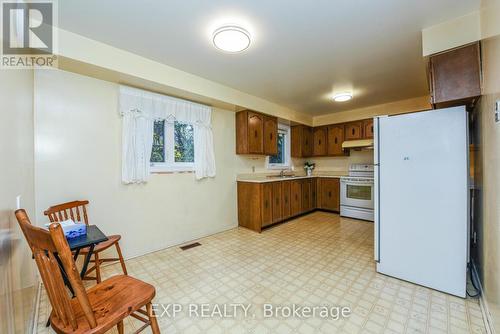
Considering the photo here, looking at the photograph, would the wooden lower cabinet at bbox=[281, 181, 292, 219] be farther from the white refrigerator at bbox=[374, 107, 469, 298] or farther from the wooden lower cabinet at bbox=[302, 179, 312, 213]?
the white refrigerator at bbox=[374, 107, 469, 298]

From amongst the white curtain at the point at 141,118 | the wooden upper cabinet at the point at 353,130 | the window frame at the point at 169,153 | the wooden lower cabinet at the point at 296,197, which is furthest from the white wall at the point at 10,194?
the wooden upper cabinet at the point at 353,130

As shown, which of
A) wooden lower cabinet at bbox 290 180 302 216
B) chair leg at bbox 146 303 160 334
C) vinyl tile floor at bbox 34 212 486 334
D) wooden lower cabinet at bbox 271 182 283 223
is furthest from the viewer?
wooden lower cabinet at bbox 290 180 302 216

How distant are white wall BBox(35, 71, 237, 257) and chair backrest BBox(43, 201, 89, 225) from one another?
0.14m

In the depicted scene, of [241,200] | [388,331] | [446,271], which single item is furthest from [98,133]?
[446,271]

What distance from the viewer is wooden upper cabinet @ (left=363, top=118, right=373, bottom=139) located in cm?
475

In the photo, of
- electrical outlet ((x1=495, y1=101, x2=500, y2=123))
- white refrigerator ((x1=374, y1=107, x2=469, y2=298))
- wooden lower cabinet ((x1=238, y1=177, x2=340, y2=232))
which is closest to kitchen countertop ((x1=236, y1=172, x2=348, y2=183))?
wooden lower cabinet ((x1=238, y1=177, x2=340, y2=232))

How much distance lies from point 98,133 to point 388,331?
11.0 ft

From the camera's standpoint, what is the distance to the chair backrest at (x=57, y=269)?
88 cm

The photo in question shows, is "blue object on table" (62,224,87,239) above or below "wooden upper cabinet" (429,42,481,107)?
below

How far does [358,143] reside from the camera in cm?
463

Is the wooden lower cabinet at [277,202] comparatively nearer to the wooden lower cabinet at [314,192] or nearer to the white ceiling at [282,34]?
the wooden lower cabinet at [314,192]

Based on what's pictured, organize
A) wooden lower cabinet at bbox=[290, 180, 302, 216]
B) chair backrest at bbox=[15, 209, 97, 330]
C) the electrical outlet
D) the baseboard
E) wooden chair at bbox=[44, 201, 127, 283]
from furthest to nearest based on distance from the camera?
wooden lower cabinet at bbox=[290, 180, 302, 216] < wooden chair at bbox=[44, 201, 127, 283] < the baseboard < the electrical outlet < chair backrest at bbox=[15, 209, 97, 330]

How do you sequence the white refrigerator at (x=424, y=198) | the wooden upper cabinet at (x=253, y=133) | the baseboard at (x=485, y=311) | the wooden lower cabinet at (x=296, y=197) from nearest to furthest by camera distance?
the baseboard at (x=485, y=311), the white refrigerator at (x=424, y=198), the wooden upper cabinet at (x=253, y=133), the wooden lower cabinet at (x=296, y=197)

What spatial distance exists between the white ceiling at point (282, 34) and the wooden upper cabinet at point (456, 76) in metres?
0.35
